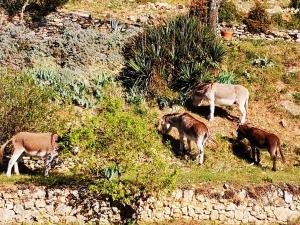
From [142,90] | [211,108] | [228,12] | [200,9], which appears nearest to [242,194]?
[211,108]

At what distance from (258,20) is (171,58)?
922 centimetres

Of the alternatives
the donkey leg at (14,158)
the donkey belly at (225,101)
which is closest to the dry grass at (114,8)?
the donkey belly at (225,101)

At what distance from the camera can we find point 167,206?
1850 centimetres

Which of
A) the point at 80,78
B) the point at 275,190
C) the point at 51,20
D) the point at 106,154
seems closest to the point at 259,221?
the point at 275,190

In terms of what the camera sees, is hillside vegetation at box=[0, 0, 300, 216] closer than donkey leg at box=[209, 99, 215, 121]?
Yes

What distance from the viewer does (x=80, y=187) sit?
18.1 m

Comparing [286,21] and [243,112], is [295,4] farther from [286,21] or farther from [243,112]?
[243,112]

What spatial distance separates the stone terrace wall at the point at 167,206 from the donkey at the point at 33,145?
5.00 ft

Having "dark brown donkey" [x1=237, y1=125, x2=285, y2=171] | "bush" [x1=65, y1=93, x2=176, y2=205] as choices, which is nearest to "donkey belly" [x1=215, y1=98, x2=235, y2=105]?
→ "dark brown donkey" [x1=237, y1=125, x2=285, y2=171]

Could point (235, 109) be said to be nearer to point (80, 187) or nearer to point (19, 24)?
point (80, 187)

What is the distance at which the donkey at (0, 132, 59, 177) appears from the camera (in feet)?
61.9

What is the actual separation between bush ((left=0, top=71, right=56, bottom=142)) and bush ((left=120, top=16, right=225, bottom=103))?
543 cm

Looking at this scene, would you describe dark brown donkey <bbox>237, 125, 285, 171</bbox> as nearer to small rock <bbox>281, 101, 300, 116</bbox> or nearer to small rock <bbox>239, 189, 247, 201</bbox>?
small rock <bbox>239, 189, 247, 201</bbox>

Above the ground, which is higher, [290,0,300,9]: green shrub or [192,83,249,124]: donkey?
[290,0,300,9]: green shrub
